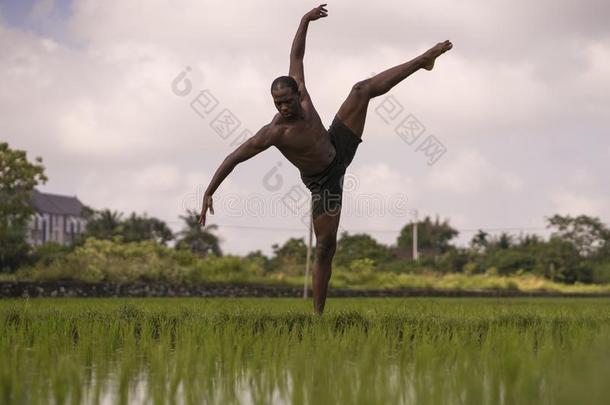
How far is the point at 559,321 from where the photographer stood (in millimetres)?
6230

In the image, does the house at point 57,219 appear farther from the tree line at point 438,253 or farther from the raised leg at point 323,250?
the raised leg at point 323,250

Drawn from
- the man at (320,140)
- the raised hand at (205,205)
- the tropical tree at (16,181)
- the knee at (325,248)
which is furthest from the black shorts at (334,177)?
the tropical tree at (16,181)

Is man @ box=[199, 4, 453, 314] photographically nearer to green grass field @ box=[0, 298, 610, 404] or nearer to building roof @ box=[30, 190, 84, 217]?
green grass field @ box=[0, 298, 610, 404]

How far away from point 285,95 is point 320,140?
528mm

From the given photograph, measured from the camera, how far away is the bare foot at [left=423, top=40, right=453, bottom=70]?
6.18 m

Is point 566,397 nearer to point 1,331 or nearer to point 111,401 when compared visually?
point 111,401

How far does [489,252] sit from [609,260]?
6218 mm

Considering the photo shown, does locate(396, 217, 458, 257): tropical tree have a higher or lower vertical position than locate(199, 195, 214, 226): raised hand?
higher

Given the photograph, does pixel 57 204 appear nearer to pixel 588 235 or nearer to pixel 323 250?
pixel 588 235

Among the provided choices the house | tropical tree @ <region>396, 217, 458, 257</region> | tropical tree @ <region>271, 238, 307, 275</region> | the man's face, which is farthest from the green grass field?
the house

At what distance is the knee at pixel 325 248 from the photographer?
20.5ft

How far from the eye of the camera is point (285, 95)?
5652 mm

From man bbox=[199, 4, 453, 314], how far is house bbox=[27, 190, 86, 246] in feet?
286

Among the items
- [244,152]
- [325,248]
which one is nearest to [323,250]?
[325,248]
